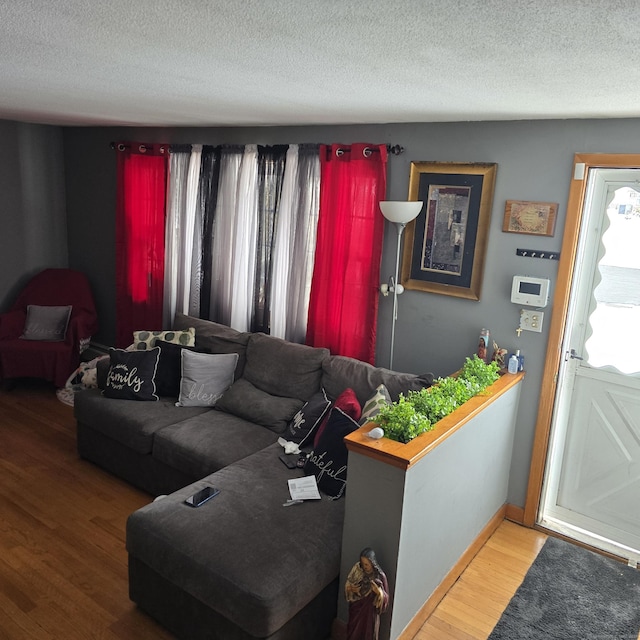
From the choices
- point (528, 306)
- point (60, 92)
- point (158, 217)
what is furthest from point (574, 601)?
point (158, 217)

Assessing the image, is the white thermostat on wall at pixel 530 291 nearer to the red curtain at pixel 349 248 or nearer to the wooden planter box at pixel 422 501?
the wooden planter box at pixel 422 501

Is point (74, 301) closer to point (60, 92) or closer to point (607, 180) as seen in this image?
point (60, 92)

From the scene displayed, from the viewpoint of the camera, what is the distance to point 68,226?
621 centimetres

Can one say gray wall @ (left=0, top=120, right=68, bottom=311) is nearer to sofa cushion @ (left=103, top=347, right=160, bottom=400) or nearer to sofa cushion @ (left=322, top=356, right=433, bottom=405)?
sofa cushion @ (left=103, top=347, right=160, bottom=400)

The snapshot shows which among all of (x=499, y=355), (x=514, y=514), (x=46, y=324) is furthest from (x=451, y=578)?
(x=46, y=324)

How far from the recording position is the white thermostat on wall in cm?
338

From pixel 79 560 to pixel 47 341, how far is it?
2.77 metres

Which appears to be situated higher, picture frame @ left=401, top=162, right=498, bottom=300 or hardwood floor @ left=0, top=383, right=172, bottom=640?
picture frame @ left=401, top=162, right=498, bottom=300

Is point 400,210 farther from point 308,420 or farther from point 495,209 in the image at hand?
point 308,420

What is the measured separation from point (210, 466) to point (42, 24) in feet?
8.19

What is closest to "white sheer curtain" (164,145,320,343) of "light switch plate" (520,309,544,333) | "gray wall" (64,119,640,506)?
"gray wall" (64,119,640,506)

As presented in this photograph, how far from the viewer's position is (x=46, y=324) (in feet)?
18.0

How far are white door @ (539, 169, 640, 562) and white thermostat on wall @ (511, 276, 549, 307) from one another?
19 cm

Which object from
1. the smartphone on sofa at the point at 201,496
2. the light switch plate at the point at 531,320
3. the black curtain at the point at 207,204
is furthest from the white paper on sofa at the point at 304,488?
the black curtain at the point at 207,204
